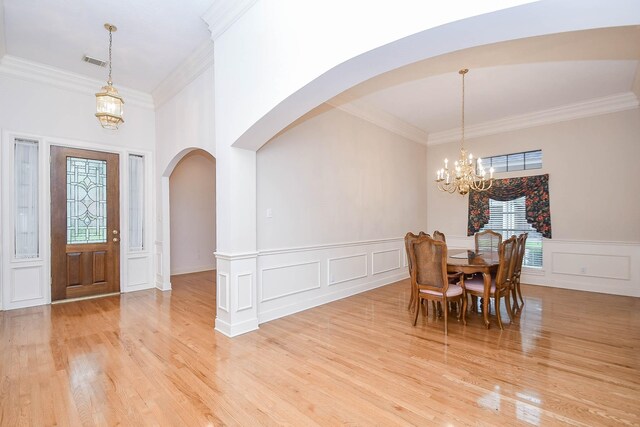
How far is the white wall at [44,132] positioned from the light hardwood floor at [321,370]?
0.56 m

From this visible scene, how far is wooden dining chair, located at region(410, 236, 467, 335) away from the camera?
11.0 feet

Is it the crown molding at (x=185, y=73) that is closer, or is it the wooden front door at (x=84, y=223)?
the crown molding at (x=185, y=73)

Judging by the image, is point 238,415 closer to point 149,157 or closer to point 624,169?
point 149,157

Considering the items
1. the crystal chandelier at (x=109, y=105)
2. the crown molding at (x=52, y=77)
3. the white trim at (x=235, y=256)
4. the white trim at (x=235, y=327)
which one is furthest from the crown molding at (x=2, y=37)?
the white trim at (x=235, y=327)

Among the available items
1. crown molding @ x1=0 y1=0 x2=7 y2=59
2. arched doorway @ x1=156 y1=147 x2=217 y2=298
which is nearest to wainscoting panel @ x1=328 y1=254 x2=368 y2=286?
arched doorway @ x1=156 y1=147 x2=217 y2=298

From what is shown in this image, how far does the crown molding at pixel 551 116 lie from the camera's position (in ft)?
16.3

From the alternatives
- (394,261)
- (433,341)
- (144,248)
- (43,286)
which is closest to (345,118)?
(394,261)

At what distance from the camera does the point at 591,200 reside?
5246mm

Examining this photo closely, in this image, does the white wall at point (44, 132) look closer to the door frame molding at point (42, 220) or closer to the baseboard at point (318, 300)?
the door frame molding at point (42, 220)

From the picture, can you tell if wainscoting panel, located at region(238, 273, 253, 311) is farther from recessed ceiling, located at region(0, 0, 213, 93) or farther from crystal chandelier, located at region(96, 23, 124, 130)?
recessed ceiling, located at region(0, 0, 213, 93)

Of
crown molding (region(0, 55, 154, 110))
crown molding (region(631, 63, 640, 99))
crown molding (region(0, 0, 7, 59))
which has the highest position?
crown molding (region(0, 0, 7, 59))

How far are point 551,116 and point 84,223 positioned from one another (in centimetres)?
833

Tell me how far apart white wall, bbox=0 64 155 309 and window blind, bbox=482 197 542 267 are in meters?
7.04

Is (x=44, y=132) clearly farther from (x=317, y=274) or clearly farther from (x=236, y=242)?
(x=317, y=274)
